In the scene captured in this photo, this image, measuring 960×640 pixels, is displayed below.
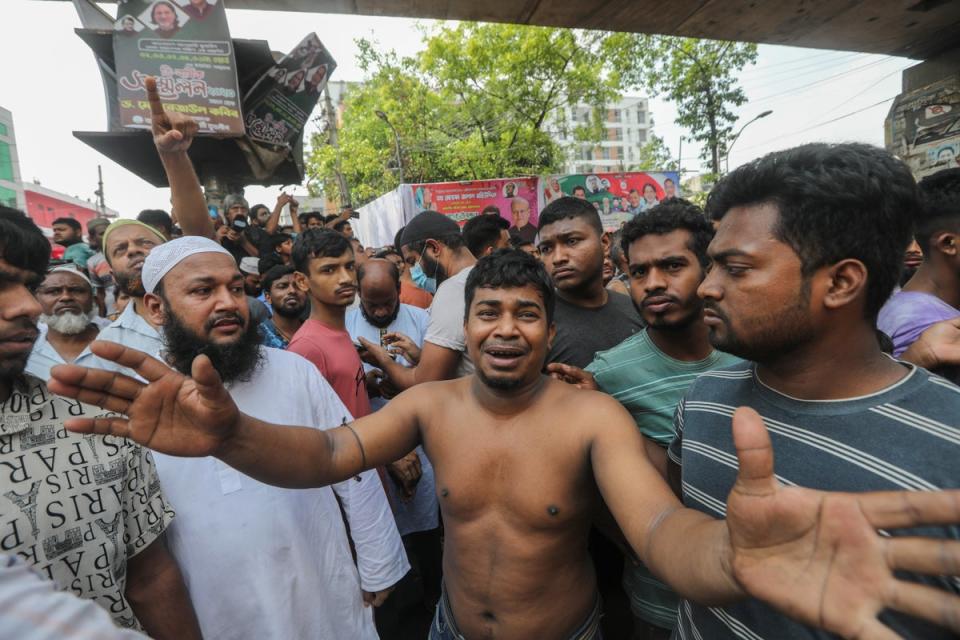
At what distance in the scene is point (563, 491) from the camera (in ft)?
5.81

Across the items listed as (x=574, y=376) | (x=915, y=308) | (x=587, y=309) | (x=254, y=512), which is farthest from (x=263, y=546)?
(x=915, y=308)

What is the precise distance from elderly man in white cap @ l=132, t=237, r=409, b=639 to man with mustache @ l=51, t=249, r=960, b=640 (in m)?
0.46

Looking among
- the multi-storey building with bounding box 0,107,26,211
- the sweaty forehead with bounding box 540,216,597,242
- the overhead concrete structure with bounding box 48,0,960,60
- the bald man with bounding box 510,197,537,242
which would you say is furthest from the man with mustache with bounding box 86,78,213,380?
the multi-storey building with bounding box 0,107,26,211

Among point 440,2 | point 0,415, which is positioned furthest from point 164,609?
point 440,2

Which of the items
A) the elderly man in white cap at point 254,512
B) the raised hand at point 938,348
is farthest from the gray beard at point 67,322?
the raised hand at point 938,348

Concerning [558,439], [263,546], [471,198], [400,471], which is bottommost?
[400,471]

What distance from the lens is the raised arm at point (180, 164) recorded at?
2.67m

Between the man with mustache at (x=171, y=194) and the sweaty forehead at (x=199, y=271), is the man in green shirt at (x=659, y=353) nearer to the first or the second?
the sweaty forehead at (x=199, y=271)

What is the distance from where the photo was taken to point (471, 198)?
51.3ft

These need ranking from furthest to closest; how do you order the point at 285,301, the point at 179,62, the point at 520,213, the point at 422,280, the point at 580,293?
1. the point at 520,213
2. the point at 179,62
3. the point at 422,280
4. the point at 285,301
5. the point at 580,293

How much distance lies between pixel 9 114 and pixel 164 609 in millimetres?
38065

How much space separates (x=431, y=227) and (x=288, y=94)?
25.7 feet

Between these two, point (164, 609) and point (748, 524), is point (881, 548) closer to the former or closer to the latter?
point (748, 524)

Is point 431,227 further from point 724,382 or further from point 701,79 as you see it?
point 701,79
